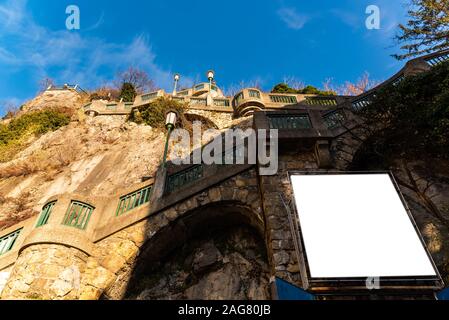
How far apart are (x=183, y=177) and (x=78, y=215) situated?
2595 mm

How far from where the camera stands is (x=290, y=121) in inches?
285

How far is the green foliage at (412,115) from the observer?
6703 mm

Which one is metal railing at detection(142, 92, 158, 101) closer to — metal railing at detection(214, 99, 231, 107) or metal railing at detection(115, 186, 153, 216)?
metal railing at detection(214, 99, 231, 107)

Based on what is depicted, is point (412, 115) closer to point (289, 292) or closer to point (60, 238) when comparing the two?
point (289, 292)

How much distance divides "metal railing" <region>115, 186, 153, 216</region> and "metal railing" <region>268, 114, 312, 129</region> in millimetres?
3495

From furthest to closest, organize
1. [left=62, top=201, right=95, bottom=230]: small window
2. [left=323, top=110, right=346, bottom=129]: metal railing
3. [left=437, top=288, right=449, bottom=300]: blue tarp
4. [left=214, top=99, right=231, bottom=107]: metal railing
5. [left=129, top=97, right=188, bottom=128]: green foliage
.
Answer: [left=214, top=99, right=231, bottom=107]: metal railing → [left=129, top=97, right=188, bottom=128]: green foliage → [left=323, top=110, right=346, bottom=129]: metal railing → [left=62, top=201, right=95, bottom=230]: small window → [left=437, top=288, right=449, bottom=300]: blue tarp

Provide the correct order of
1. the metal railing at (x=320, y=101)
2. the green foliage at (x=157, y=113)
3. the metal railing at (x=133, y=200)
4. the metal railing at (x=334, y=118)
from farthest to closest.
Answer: the green foliage at (x=157, y=113), the metal railing at (x=320, y=101), the metal railing at (x=334, y=118), the metal railing at (x=133, y=200)

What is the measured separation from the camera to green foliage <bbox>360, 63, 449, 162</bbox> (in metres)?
6.70

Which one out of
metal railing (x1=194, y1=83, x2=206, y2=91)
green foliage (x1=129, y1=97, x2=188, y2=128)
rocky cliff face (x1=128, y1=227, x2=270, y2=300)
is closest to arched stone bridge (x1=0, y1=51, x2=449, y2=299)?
rocky cliff face (x1=128, y1=227, x2=270, y2=300)

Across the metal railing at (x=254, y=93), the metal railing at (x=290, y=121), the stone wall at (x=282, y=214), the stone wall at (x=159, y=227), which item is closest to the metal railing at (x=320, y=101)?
the metal railing at (x=254, y=93)

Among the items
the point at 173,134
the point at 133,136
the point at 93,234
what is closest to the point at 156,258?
the point at 93,234

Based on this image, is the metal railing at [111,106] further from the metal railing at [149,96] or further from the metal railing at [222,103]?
the metal railing at [222,103]

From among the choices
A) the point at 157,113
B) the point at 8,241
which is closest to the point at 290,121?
the point at 8,241

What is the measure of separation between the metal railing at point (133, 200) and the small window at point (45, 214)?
142cm
